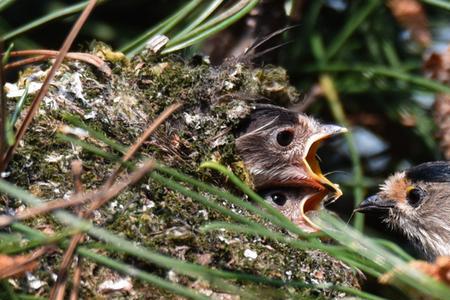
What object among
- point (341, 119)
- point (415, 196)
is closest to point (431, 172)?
point (415, 196)

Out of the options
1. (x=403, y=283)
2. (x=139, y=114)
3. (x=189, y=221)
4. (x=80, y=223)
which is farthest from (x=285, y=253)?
(x=80, y=223)

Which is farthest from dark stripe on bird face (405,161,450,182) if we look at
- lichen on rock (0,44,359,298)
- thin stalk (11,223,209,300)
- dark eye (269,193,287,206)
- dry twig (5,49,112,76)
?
thin stalk (11,223,209,300)

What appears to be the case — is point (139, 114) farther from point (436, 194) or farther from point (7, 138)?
point (436, 194)

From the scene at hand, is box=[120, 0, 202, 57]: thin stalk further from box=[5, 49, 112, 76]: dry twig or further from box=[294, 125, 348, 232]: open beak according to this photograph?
box=[294, 125, 348, 232]: open beak

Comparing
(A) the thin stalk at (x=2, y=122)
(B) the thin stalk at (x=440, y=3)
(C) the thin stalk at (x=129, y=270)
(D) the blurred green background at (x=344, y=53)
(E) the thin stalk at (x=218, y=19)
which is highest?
(D) the blurred green background at (x=344, y=53)

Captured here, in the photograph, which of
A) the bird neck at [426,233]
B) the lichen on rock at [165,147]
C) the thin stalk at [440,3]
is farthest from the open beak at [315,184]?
the thin stalk at [440,3]

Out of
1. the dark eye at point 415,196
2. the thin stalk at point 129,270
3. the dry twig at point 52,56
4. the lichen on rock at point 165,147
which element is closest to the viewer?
the thin stalk at point 129,270

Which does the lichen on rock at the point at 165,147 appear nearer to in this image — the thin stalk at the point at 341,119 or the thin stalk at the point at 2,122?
the thin stalk at the point at 341,119
